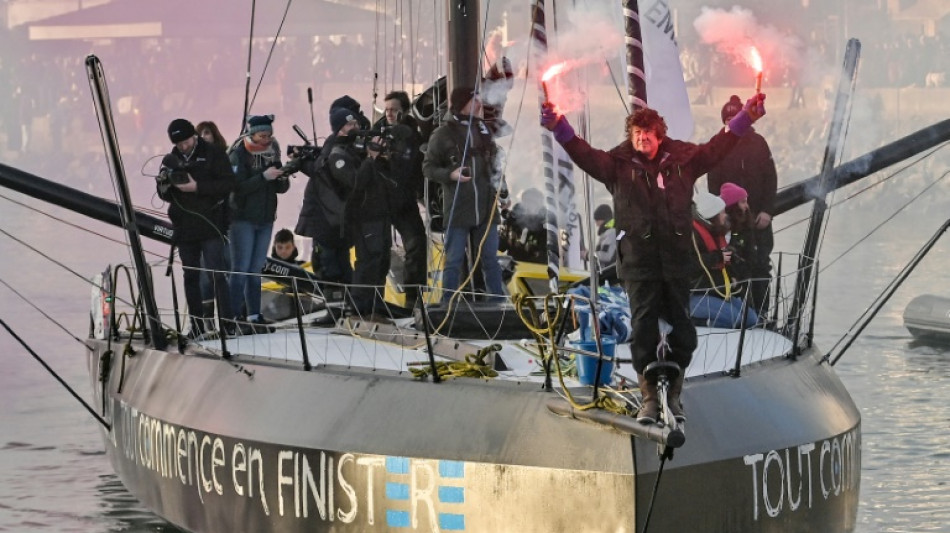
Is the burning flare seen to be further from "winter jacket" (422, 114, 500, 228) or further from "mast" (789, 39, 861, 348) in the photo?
"winter jacket" (422, 114, 500, 228)

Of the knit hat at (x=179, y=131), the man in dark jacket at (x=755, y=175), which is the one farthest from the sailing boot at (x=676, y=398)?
the knit hat at (x=179, y=131)

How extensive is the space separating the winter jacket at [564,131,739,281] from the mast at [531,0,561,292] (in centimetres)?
311

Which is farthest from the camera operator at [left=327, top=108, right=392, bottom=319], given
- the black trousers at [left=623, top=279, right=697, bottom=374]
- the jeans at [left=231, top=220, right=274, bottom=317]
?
the black trousers at [left=623, top=279, right=697, bottom=374]

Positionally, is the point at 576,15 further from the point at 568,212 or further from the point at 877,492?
the point at 877,492

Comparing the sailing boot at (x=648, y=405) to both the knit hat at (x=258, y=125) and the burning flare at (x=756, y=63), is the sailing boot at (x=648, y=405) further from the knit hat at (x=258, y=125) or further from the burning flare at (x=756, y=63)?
the knit hat at (x=258, y=125)

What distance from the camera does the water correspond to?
18547 millimetres

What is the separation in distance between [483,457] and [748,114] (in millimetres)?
2333

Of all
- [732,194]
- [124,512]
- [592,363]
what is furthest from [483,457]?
[124,512]

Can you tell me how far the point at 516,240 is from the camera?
21312 mm

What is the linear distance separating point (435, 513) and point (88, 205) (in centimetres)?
617

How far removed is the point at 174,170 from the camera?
16844mm

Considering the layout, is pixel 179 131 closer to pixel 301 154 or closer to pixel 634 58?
pixel 301 154

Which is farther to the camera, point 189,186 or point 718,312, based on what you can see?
point 189,186

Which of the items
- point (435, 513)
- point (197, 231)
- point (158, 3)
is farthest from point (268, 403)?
point (158, 3)
